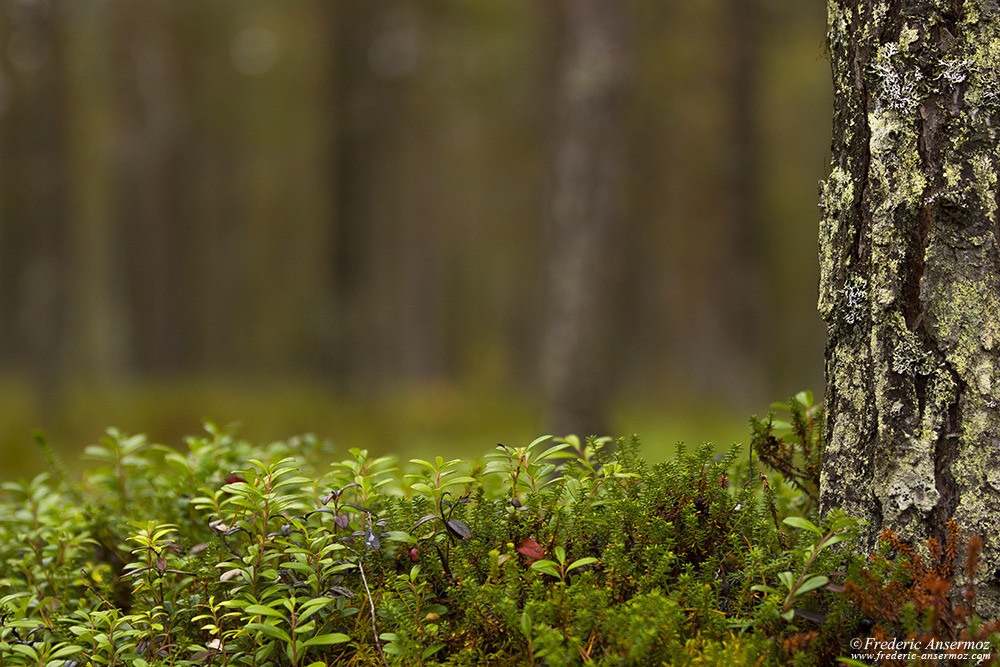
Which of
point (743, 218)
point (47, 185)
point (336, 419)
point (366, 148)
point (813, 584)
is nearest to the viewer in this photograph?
point (813, 584)

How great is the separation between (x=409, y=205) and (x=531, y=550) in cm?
1939

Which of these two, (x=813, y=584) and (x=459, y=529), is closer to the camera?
(x=813, y=584)

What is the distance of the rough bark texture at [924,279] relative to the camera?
1.81 meters

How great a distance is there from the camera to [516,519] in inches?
79.0

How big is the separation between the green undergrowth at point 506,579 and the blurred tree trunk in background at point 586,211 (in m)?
3.95

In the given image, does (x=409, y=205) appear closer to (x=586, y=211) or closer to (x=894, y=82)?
(x=586, y=211)

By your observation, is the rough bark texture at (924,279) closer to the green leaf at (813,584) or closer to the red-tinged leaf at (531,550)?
the green leaf at (813,584)

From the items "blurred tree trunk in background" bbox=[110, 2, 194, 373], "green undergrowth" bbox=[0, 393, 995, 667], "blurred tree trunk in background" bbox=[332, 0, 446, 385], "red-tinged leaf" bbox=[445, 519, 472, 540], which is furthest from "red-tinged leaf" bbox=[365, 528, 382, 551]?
"blurred tree trunk in background" bbox=[110, 2, 194, 373]

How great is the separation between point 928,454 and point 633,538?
738 mm

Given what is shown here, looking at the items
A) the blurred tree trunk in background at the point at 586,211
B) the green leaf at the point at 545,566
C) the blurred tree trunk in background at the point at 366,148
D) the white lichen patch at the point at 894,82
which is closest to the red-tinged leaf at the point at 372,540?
the green leaf at the point at 545,566

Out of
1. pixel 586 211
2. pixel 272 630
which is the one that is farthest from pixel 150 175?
pixel 272 630

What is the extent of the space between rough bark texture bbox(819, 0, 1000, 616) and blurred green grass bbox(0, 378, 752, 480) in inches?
221

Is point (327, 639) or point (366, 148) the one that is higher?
point (366, 148)

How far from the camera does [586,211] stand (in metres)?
6.31
